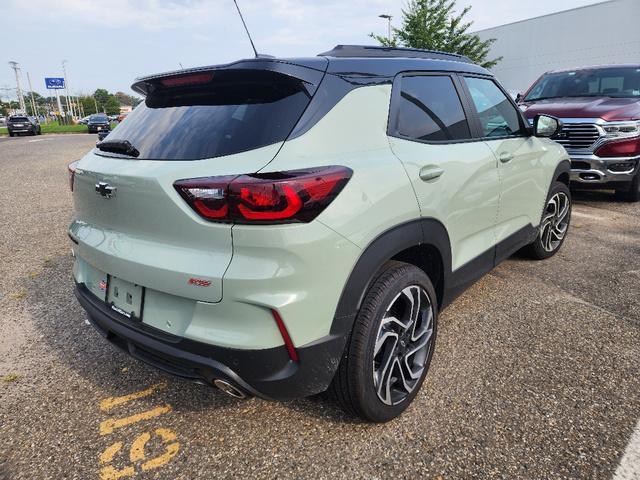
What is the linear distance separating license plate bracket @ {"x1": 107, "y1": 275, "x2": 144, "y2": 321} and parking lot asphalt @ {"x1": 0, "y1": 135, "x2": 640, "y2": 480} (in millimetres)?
607

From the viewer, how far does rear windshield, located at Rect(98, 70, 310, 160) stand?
1.76 m

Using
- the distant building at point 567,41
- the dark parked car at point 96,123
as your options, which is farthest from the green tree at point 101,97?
the distant building at point 567,41

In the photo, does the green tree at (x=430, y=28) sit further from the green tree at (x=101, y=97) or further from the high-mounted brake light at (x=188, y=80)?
the green tree at (x=101, y=97)

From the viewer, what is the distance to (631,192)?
659 cm

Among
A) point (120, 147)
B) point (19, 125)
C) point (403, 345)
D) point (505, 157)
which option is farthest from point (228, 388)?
point (19, 125)

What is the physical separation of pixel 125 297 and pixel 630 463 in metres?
2.28

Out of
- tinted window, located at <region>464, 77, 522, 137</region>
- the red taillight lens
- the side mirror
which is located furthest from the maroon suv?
tinted window, located at <region>464, 77, 522, 137</region>

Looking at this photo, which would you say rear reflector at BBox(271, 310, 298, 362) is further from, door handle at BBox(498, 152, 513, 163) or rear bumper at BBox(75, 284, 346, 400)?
door handle at BBox(498, 152, 513, 163)

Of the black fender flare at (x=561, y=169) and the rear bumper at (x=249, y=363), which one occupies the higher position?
the black fender flare at (x=561, y=169)

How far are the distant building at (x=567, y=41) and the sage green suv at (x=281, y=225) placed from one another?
2400cm

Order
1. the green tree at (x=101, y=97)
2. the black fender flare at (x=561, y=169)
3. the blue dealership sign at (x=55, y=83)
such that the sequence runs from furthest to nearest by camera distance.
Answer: the green tree at (x=101, y=97) < the blue dealership sign at (x=55, y=83) < the black fender flare at (x=561, y=169)

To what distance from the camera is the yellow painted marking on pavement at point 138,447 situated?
1.99m

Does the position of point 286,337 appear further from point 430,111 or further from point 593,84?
point 593,84

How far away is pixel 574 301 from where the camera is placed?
11.3ft
